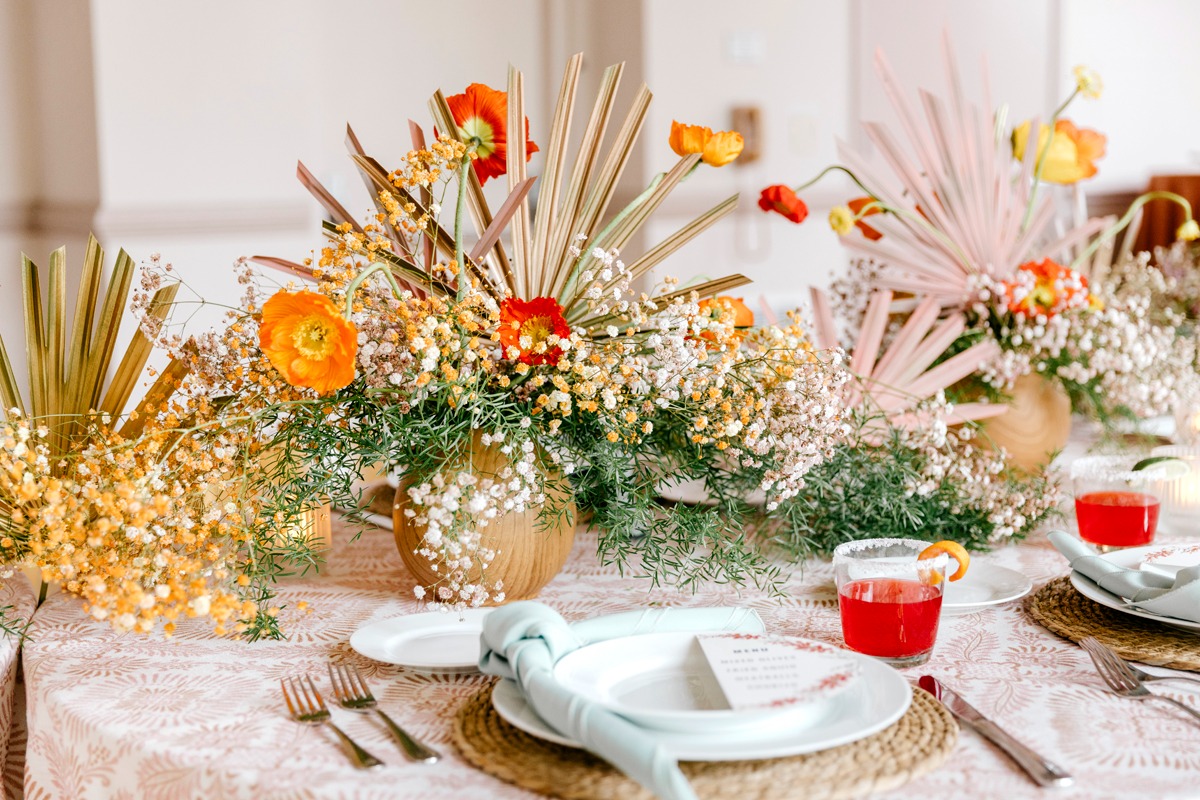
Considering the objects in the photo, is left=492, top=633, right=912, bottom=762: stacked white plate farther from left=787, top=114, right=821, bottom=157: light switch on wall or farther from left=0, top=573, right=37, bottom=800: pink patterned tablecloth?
left=787, top=114, right=821, bottom=157: light switch on wall

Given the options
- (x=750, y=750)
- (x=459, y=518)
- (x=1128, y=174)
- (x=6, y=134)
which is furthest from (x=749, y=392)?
(x=1128, y=174)

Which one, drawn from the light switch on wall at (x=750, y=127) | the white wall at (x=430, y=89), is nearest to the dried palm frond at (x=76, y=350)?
the white wall at (x=430, y=89)

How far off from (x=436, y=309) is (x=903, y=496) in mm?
563

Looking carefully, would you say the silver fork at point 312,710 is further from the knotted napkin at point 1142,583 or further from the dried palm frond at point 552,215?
the knotted napkin at point 1142,583

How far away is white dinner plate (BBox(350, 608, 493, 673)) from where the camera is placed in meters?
0.98

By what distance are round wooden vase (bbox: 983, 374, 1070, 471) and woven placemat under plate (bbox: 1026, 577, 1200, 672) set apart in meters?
0.42

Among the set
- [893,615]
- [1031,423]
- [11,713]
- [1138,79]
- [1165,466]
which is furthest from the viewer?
[1138,79]

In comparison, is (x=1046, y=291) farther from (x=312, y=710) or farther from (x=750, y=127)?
(x=750, y=127)

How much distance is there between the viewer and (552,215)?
120cm

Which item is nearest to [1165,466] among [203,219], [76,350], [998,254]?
[998,254]

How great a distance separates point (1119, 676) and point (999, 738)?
6.7 inches

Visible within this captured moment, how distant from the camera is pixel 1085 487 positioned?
53.1 inches

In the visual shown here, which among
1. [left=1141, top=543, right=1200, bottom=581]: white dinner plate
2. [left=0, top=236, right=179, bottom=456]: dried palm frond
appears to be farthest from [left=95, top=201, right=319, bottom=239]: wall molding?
[left=1141, top=543, right=1200, bottom=581]: white dinner plate

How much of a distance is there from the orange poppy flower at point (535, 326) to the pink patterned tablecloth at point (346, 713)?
27cm
